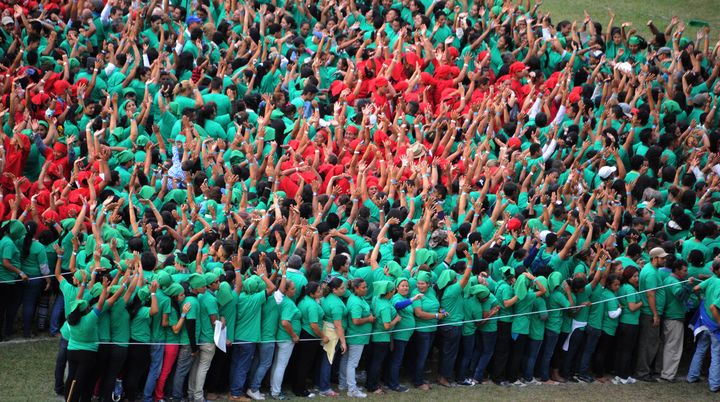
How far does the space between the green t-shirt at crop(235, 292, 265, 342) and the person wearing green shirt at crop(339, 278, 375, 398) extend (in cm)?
104

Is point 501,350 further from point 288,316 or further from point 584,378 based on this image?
point 288,316

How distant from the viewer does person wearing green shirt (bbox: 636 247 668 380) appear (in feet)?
47.4

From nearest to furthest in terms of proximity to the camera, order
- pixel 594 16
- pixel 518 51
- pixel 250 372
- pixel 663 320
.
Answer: pixel 250 372 → pixel 663 320 → pixel 518 51 → pixel 594 16

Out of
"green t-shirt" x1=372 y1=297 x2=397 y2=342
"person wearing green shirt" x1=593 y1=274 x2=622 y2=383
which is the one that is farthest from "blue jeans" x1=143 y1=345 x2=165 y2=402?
"person wearing green shirt" x1=593 y1=274 x2=622 y2=383

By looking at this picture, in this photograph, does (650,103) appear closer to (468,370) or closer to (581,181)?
(581,181)

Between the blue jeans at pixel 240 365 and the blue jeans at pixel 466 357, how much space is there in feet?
8.57

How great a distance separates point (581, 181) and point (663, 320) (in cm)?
255

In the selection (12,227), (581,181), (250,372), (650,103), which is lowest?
(250,372)

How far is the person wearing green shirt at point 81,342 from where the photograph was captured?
12.1 m

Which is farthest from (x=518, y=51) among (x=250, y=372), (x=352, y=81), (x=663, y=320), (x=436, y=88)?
(x=250, y=372)

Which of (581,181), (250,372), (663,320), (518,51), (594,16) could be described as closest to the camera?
(250,372)

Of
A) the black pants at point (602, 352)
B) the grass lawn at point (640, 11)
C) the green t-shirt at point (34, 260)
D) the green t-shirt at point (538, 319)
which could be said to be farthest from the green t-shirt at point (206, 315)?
the grass lawn at point (640, 11)

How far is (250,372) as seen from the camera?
1338cm

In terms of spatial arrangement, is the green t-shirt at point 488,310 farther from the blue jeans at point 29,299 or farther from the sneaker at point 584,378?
the blue jeans at point 29,299
